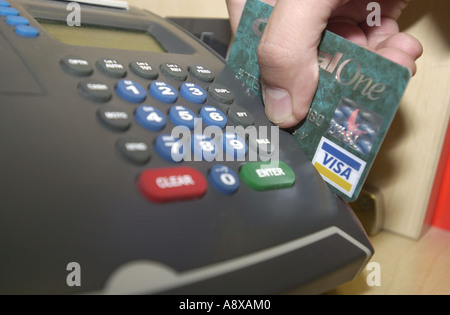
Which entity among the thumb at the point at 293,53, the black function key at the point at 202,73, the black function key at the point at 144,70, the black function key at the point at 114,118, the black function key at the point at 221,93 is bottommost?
the black function key at the point at 221,93

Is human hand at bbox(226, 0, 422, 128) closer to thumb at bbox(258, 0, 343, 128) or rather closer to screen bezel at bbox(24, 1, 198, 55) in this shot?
thumb at bbox(258, 0, 343, 128)

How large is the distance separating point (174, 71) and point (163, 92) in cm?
4

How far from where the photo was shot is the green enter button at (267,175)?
294 millimetres

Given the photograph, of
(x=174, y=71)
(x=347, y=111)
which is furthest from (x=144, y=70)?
(x=347, y=111)

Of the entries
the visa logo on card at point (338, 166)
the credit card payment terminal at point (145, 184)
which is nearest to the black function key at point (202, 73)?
the credit card payment terminal at point (145, 184)

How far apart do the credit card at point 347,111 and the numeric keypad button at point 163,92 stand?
0.09 metres

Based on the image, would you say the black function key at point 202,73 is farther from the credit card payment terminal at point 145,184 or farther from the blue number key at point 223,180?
the blue number key at point 223,180

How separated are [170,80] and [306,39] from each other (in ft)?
0.34

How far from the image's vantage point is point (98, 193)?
0.24 m

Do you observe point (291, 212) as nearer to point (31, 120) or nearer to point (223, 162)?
point (223, 162)

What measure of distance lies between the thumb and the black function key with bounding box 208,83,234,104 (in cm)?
3

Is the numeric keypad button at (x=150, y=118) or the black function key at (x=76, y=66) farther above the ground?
the black function key at (x=76, y=66)

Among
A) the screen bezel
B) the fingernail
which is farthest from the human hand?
the screen bezel
